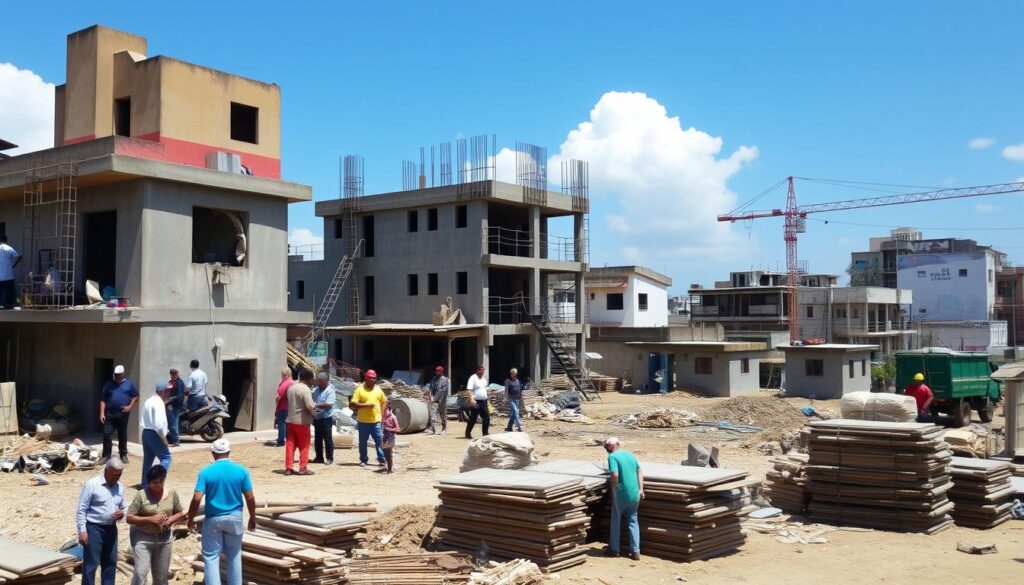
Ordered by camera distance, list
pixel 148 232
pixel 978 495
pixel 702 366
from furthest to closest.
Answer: pixel 702 366
pixel 148 232
pixel 978 495

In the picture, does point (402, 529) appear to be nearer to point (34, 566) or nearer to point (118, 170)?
point (34, 566)

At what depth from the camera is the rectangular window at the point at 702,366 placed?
38.1 m

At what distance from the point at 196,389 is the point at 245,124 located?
25.7 feet

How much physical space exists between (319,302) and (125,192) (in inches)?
916

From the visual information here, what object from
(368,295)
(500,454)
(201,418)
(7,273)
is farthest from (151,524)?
(368,295)

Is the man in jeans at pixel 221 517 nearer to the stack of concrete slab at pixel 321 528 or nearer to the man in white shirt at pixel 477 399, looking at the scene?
the stack of concrete slab at pixel 321 528

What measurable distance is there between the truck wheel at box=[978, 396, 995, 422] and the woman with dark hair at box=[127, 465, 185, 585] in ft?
88.9

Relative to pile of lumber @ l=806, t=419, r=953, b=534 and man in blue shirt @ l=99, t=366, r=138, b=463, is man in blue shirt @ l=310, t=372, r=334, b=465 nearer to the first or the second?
man in blue shirt @ l=99, t=366, r=138, b=463

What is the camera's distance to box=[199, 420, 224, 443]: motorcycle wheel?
18562 mm

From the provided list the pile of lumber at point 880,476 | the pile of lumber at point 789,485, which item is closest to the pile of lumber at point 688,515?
the pile of lumber at point 880,476

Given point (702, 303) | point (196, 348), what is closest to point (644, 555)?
point (196, 348)

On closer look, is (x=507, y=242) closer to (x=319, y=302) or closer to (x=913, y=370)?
(x=319, y=302)

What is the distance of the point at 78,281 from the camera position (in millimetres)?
20094

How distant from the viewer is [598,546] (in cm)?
1126
